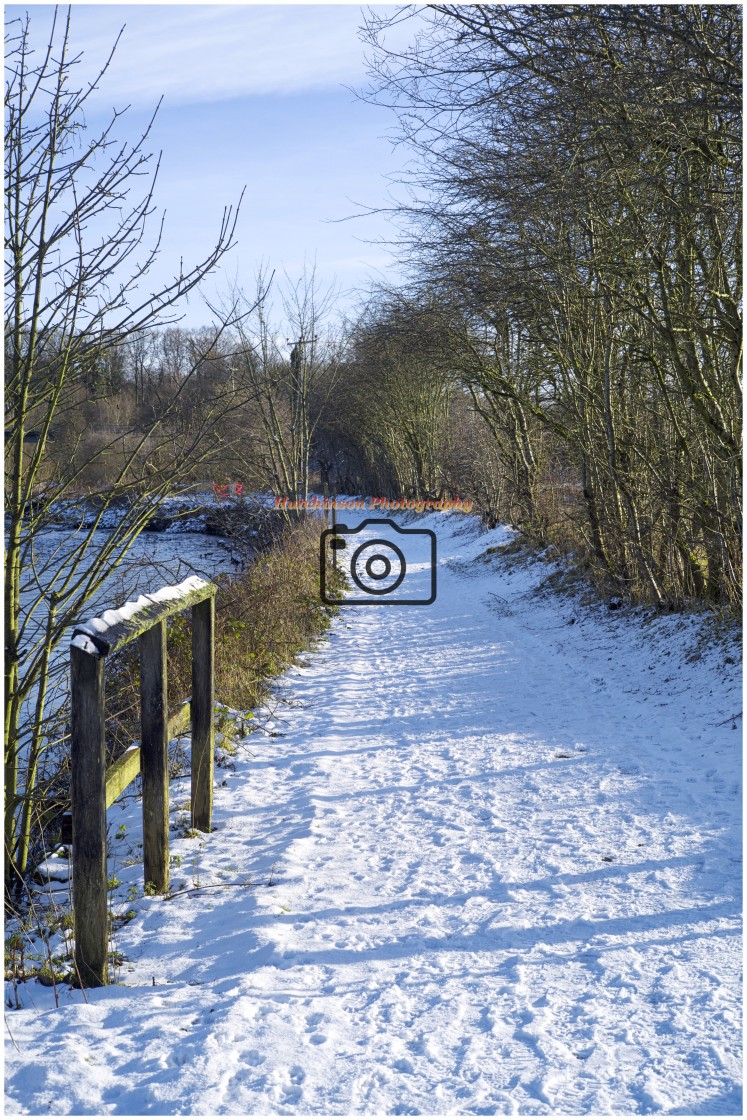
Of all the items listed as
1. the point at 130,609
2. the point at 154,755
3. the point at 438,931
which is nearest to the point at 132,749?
the point at 154,755

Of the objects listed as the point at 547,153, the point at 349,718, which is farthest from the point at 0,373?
the point at 547,153

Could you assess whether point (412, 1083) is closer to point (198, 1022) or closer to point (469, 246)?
point (198, 1022)

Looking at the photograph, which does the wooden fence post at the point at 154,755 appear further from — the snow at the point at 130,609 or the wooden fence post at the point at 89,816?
the wooden fence post at the point at 89,816

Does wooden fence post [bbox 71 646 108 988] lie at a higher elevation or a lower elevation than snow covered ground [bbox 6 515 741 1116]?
higher

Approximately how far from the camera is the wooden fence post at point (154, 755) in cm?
428

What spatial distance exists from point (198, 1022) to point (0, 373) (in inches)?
110

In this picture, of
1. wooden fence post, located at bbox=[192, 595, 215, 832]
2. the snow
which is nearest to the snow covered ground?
wooden fence post, located at bbox=[192, 595, 215, 832]

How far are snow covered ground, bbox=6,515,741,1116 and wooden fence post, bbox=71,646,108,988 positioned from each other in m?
0.21

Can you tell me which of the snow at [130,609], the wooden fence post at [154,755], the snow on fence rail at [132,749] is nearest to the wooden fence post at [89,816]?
the snow on fence rail at [132,749]

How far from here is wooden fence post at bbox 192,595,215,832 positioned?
5.33 metres

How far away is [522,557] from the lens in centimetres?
1792

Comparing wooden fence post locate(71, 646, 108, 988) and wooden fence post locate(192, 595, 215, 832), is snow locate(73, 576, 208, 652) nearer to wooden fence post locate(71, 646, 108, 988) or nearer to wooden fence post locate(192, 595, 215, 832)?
wooden fence post locate(71, 646, 108, 988)

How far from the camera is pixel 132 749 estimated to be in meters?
4.43

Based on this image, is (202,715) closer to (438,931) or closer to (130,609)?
(130,609)
